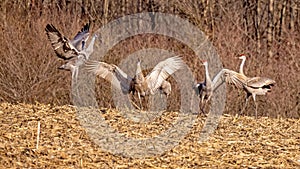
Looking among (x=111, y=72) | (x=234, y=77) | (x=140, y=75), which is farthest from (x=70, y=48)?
(x=234, y=77)

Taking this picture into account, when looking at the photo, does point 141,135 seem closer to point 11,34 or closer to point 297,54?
point 11,34

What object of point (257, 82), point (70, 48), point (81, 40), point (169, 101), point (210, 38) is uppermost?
point (210, 38)

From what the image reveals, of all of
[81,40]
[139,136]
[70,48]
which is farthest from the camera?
[81,40]

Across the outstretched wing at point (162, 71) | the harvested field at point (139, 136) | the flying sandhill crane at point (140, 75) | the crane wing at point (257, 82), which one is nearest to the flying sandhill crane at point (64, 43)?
the flying sandhill crane at point (140, 75)

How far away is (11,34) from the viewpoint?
10445 millimetres

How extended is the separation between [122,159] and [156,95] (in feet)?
15.1

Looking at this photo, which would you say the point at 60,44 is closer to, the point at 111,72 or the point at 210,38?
the point at 111,72

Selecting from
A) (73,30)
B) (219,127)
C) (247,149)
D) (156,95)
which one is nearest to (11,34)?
(73,30)

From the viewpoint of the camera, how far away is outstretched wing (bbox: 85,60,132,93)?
868cm

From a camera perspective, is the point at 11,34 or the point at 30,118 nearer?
the point at 30,118

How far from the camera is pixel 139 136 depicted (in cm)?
640

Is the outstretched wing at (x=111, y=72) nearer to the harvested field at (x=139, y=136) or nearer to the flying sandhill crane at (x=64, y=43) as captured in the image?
the flying sandhill crane at (x=64, y=43)

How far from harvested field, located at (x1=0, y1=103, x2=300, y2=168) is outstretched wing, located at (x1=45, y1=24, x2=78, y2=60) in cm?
115

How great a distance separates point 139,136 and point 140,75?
226cm
